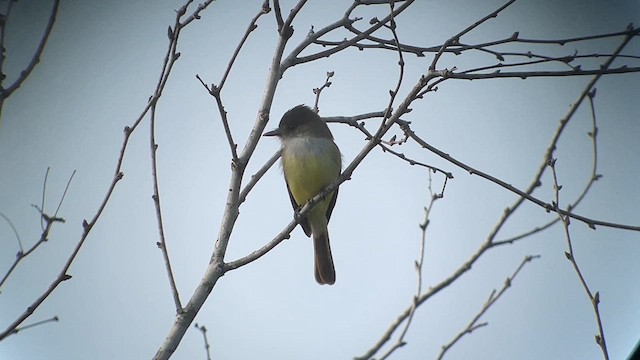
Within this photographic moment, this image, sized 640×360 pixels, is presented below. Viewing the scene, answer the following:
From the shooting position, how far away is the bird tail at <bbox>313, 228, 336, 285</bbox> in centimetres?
638

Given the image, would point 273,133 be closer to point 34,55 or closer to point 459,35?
point 459,35

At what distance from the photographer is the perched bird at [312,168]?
5777mm

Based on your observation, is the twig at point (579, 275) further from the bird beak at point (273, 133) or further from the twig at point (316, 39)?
the bird beak at point (273, 133)

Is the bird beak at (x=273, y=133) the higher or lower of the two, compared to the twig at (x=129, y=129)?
higher

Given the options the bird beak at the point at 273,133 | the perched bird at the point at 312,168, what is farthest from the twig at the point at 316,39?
the bird beak at the point at 273,133

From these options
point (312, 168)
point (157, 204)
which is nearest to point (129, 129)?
point (157, 204)

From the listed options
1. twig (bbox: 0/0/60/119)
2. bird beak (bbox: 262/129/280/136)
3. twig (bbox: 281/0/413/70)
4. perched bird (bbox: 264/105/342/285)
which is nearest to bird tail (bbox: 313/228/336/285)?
perched bird (bbox: 264/105/342/285)

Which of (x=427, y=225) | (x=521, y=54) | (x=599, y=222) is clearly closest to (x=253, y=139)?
(x=427, y=225)

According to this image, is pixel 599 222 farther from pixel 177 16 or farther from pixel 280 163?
pixel 280 163

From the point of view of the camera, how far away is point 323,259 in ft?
21.3

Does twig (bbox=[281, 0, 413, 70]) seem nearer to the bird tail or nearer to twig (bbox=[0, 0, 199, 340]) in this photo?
twig (bbox=[0, 0, 199, 340])

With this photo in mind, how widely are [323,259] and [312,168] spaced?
3.66 feet

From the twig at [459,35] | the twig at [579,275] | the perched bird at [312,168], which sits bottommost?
the twig at [579,275]

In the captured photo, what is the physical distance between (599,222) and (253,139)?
1754mm
